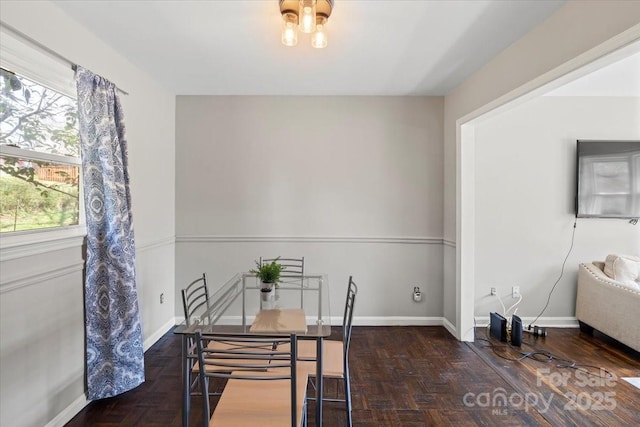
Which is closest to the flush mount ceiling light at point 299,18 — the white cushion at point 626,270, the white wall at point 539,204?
the white wall at point 539,204

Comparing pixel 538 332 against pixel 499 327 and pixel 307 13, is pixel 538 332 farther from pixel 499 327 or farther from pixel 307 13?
pixel 307 13

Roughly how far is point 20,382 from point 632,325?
447 centimetres

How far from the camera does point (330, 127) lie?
138 inches

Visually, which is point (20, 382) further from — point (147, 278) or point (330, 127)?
point (330, 127)

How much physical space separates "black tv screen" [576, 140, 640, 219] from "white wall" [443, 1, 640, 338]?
1368mm

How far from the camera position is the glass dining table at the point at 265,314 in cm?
151

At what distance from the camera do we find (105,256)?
7.05 feet

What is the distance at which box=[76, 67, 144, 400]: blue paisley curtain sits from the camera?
2084 millimetres

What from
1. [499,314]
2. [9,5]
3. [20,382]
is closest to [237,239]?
[20,382]

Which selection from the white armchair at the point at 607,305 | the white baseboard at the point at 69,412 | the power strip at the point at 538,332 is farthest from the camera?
the power strip at the point at 538,332

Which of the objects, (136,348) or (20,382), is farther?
(136,348)

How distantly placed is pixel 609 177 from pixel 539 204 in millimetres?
748

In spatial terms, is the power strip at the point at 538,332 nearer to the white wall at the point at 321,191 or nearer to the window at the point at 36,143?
the white wall at the point at 321,191

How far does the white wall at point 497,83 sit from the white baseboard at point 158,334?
298 cm
